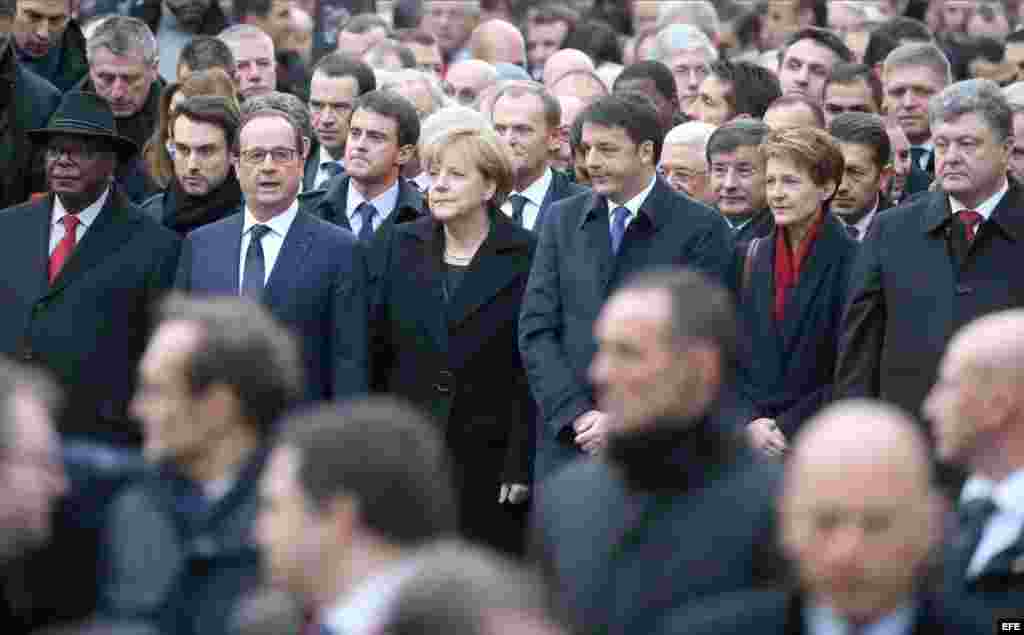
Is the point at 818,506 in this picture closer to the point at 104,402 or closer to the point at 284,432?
the point at 284,432

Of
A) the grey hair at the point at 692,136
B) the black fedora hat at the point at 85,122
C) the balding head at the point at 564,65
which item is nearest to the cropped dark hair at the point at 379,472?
the black fedora hat at the point at 85,122

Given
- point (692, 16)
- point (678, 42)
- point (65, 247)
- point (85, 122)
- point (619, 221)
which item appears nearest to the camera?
point (619, 221)

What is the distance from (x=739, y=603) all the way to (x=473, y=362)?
444 centimetres

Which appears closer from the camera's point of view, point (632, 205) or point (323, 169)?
point (632, 205)

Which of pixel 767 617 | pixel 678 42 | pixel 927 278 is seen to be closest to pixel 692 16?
pixel 678 42

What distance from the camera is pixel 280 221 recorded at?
9.88 meters

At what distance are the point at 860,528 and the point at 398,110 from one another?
6.36 metres

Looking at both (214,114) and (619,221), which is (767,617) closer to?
(619,221)

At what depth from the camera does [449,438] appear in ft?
32.2

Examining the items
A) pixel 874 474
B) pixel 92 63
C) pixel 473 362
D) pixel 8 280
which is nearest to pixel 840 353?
pixel 473 362

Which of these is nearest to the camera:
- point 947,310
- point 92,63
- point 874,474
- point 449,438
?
point 874,474

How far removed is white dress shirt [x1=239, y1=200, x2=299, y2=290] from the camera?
9789 mm

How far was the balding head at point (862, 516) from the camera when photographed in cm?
516

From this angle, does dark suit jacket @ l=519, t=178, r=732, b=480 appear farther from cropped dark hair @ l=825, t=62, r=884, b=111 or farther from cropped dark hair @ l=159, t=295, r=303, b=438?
cropped dark hair @ l=159, t=295, r=303, b=438
